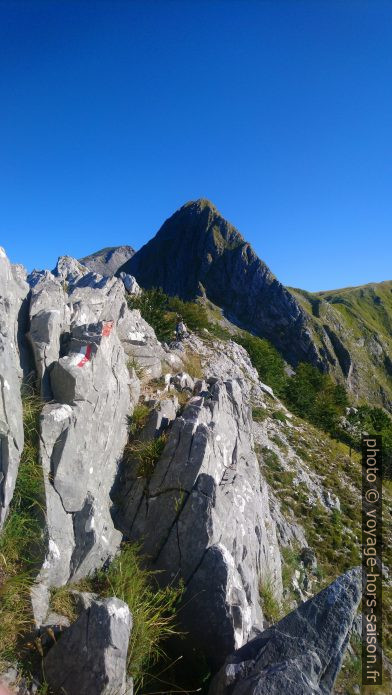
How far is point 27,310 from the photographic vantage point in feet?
30.5

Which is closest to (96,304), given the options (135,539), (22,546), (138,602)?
(135,539)

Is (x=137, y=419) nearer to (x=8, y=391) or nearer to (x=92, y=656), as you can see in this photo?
(x=8, y=391)

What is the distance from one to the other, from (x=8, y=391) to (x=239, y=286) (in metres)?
171

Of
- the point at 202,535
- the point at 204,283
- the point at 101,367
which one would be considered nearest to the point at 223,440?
the point at 202,535

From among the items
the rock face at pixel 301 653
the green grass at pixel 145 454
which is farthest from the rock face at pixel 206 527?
the rock face at pixel 301 653

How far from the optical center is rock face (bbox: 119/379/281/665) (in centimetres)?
689

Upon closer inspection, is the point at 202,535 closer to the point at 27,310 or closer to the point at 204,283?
the point at 27,310

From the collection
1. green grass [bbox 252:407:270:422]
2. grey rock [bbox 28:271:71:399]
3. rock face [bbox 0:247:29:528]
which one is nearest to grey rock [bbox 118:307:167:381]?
grey rock [bbox 28:271:71:399]

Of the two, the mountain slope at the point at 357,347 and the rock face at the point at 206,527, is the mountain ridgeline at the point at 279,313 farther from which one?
the rock face at the point at 206,527

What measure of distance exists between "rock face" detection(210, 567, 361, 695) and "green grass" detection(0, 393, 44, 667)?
3.26 metres

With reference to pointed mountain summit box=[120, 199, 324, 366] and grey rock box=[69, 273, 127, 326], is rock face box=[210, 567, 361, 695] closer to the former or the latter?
grey rock box=[69, 273, 127, 326]

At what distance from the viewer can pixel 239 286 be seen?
173250 mm

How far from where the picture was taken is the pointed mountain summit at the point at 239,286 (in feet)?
501

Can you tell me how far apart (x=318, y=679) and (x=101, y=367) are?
7225 mm
